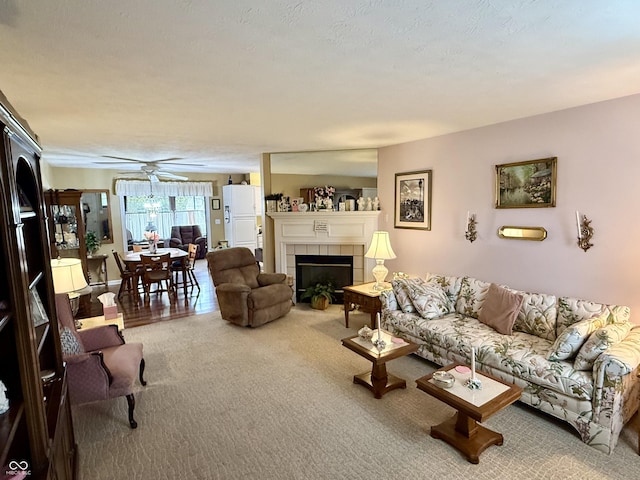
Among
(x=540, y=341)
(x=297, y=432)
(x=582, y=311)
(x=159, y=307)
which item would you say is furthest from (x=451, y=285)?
(x=159, y=307)

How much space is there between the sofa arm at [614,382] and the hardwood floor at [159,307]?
465cm

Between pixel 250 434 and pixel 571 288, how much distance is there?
3024 mm

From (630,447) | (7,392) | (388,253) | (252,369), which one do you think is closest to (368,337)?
(252,369)

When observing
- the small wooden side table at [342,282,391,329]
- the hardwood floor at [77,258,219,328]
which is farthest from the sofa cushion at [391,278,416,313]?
the hardwood floor at [77,258,219,328]

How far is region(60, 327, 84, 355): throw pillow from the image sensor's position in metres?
2.52

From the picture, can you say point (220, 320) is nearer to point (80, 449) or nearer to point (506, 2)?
point (80, 449)

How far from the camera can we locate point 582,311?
2.95 m

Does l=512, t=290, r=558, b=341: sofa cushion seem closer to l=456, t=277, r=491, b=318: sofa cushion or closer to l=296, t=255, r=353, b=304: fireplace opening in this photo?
l=456, t=277, r=491, b=318: sofa cushion

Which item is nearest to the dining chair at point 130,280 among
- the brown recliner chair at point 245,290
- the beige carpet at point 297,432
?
the brown recliner chair at point 245,290

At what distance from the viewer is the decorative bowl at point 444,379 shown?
2376 mm

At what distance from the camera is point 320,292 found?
17.6ft

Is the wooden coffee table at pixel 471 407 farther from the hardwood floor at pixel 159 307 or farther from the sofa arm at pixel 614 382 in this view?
the hardwood floor at pixel 159 307

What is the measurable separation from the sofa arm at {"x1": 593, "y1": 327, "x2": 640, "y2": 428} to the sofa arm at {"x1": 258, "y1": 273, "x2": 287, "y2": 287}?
372 centimetres

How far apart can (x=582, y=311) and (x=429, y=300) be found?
1.29 metres
